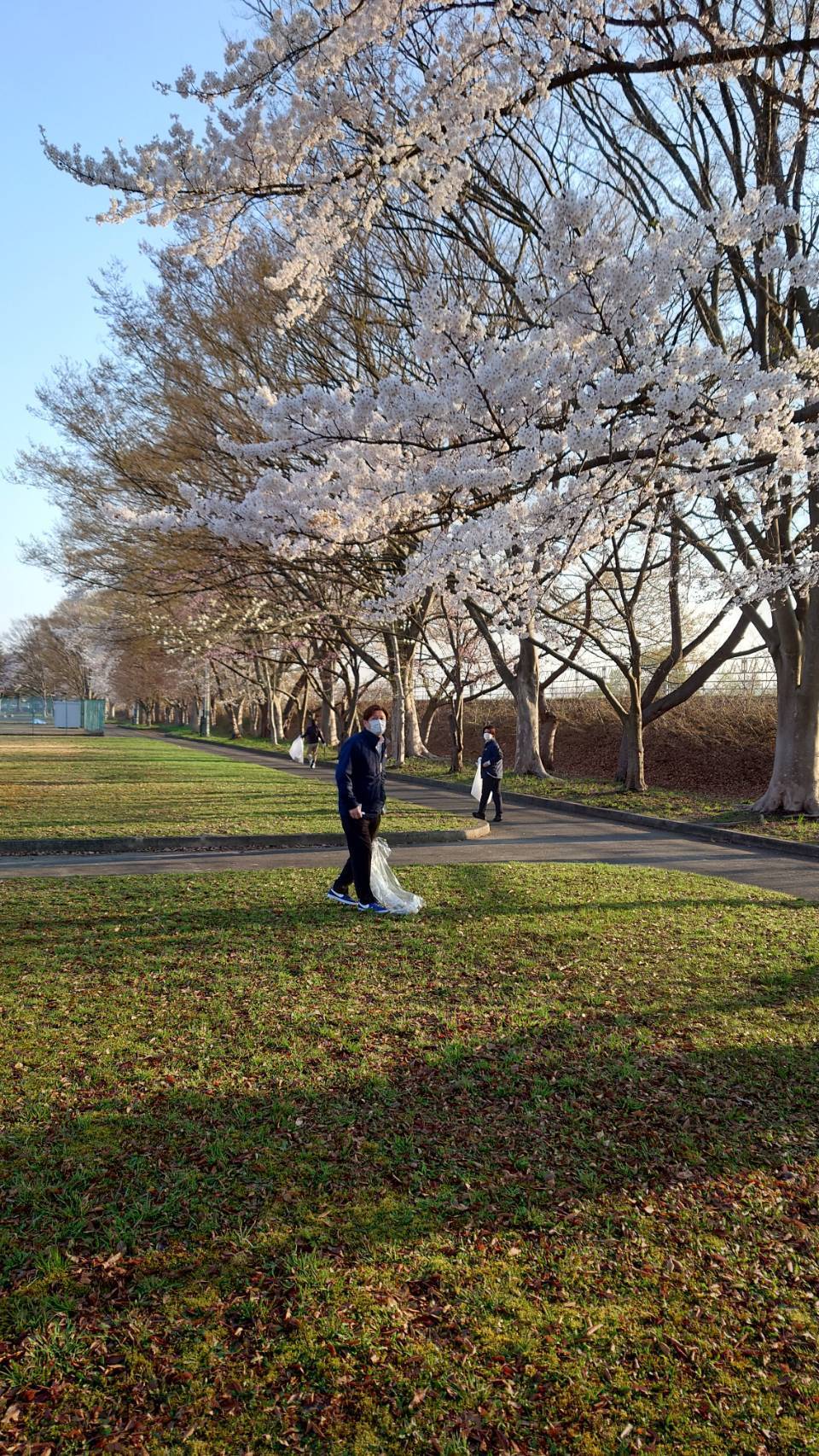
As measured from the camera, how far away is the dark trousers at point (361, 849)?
7.72 meters

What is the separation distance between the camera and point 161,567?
20.5 meters

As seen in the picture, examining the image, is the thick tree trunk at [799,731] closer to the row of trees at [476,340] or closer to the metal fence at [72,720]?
the row of trees at [476,340]

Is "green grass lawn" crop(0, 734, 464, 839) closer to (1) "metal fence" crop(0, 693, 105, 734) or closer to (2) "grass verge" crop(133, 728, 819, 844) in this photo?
(2) "grass verge" crop(133, 728, 819, 844)

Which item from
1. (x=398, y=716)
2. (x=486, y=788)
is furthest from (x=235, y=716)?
(x=486, y=788)

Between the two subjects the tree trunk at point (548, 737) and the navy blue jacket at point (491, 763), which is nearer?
the navy blue jacket at point (491, 763)

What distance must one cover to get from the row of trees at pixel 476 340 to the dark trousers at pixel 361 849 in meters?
2.74

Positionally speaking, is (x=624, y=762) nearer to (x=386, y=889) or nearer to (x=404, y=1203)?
(x=386, y=889)

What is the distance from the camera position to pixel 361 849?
777cm

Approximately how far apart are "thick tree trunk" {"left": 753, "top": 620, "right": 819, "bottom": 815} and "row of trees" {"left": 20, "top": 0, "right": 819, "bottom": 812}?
0.05 m

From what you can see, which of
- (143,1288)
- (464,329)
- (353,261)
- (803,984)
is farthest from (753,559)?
(143,1288)

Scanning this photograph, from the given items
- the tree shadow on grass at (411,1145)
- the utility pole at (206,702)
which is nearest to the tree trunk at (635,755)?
the tree shadow on grass at (411,1145)

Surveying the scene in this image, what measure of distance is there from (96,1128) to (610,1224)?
2164mm

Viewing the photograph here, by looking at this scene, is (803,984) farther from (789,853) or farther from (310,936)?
(789,853)

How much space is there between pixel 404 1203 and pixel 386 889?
466cm
